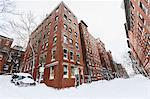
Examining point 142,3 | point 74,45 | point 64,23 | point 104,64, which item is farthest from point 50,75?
point 104,64

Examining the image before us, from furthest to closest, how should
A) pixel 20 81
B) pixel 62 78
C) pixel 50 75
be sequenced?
pixel 50 75
pixel 62 78
pixel 20 81

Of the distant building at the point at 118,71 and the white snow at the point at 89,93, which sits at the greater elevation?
the distant building at the point at 118,71

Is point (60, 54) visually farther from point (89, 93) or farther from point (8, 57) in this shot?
point (8, 57)

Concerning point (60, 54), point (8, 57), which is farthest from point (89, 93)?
point (8, 57)

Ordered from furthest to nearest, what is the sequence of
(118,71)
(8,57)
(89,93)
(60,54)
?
(118,71), (8,57), (60,54), (89,93)

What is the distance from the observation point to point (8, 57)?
135 ft

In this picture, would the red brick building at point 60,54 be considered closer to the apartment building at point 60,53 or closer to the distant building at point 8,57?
the apartment building at point 60,53

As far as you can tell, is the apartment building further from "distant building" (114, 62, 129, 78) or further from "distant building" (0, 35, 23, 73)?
"distant building" (114, 62, 129, 78)

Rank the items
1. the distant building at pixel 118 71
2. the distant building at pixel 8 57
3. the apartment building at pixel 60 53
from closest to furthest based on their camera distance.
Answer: the apartment building at pixel 60 53
the distant building at pixel 8 57
the distant building at pixel 118 71

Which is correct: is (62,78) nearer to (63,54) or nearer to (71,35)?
(63,54)

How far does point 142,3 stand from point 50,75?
19012 mm

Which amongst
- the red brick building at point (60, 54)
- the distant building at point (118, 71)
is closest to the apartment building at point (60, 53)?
the red brick building at point (60, 54)

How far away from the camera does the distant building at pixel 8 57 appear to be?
3959 centimetres

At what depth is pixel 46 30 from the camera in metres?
33.2
